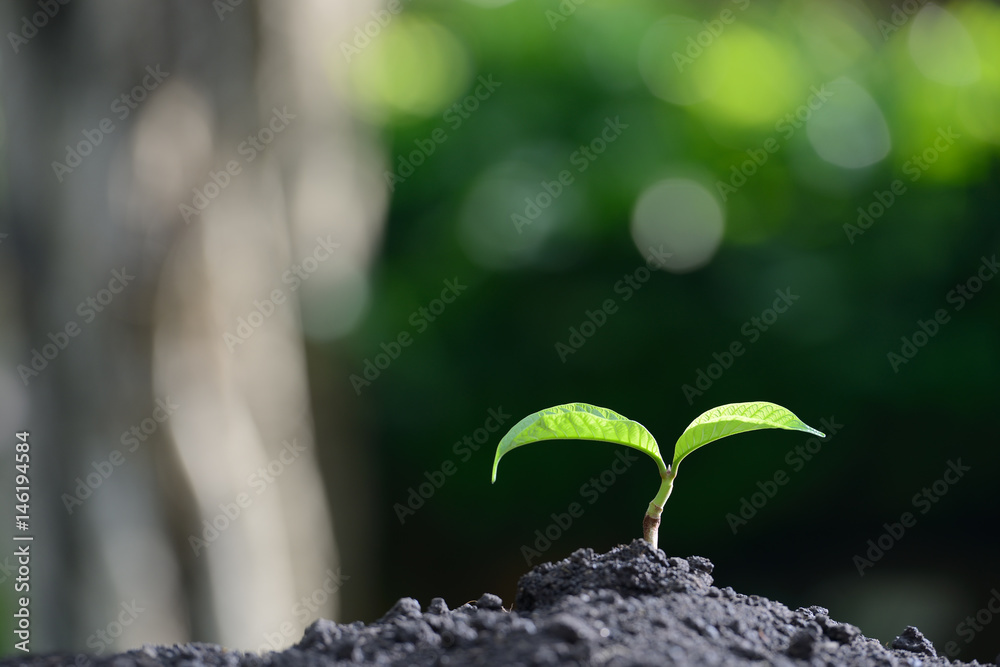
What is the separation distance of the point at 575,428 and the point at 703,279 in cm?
181

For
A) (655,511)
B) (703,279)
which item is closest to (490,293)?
(703,279)

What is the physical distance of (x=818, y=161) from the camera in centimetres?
230

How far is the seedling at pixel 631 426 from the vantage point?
611 mm

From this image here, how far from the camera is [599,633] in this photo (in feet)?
1.64

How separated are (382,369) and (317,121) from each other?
75 cm

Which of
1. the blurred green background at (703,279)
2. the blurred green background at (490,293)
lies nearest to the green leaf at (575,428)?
the blurred green background at (490,293)

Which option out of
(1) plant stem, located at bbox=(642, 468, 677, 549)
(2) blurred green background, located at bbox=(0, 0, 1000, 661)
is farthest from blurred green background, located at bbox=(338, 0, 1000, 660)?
(1) plant stem, located at bbox=(642, 468, 677, 549)

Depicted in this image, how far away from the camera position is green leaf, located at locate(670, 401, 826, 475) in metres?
0.62

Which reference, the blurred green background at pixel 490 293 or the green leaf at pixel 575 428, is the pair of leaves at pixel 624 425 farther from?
the blurred green background at pixel 490 293

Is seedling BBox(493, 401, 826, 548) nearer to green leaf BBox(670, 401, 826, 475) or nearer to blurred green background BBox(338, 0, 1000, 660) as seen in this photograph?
green leaf BBox(670, 401, 826, 475)

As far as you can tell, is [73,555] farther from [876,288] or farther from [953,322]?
[953,322]

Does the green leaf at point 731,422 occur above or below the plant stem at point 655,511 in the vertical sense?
above

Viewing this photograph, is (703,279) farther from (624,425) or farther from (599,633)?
(599,633)

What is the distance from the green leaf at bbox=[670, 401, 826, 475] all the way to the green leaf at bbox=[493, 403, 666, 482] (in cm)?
3
